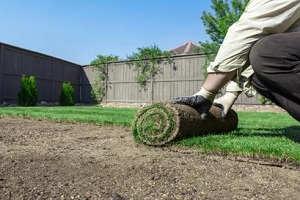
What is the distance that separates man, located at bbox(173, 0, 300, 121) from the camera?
67.4 inches

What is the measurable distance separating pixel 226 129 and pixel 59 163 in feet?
5.87

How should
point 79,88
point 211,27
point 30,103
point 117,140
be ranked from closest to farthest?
point 117,140
point 30,103
point 211,27
point 79,88

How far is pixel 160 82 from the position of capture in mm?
14617

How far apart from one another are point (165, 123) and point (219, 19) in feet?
42.2

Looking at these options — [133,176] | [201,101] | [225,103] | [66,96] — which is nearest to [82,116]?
[225,103]

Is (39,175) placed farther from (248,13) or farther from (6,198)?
(248,13)

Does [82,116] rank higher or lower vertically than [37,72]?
lower

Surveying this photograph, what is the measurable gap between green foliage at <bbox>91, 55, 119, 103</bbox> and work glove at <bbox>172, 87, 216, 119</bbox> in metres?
14.4

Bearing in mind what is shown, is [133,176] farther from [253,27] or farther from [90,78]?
[90,78]

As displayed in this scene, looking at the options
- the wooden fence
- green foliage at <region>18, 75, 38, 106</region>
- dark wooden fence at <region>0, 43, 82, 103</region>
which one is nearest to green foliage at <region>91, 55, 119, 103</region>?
the wooden fence

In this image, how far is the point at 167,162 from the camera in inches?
73.6

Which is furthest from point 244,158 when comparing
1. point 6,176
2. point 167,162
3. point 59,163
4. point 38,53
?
point 38,53

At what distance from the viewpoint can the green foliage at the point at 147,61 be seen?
1468 cm

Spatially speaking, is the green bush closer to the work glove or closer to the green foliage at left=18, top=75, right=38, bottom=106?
the green foliage at left=18, top=75, right=38, bottom=106
